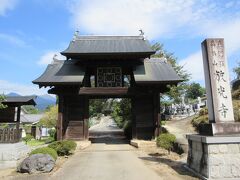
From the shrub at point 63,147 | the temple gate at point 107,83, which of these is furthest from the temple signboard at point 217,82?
the temple gate at point 107,83

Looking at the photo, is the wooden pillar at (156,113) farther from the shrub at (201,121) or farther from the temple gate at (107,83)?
the shrub at (201,121)

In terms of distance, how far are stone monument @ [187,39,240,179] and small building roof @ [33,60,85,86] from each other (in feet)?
41.0

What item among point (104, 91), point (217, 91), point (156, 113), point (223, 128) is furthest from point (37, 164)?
point (156, 113)

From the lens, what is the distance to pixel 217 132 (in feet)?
32.7

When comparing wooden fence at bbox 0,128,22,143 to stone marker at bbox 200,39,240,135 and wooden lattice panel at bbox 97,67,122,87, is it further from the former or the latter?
stone marker at bbox 200,39,240,135

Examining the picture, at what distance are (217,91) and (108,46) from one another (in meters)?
15.3

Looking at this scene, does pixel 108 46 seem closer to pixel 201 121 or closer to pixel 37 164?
pixel 201 121

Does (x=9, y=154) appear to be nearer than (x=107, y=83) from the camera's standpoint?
Yes

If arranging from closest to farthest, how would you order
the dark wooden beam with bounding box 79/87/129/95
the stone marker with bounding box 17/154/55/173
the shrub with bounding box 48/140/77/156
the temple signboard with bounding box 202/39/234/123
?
the temple signboard with bounding box 202/39/234/123
the stone marker with bounding box 17/154/55/173
the shrub with bounding box 48/140/77/156
the dark wooden beam with bounding box 79/87/129/95

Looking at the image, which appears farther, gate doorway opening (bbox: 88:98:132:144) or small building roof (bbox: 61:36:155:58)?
gate doorway opening (bbox: 88:98:132:144)

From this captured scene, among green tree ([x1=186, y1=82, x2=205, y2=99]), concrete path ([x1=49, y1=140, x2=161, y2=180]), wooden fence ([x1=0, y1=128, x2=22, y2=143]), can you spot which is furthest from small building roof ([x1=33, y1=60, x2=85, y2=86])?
green tree ([x1=186, y1=82, x2=205, y2=99])

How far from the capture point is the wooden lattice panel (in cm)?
2338

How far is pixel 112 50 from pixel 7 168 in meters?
12.7

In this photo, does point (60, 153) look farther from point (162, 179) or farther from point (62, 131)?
point (162, 179)
